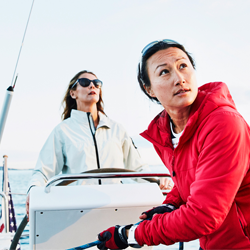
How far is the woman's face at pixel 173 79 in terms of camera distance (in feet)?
4.29

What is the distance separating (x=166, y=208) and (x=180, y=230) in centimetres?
35

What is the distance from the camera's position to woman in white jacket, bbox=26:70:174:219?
7.63 ft

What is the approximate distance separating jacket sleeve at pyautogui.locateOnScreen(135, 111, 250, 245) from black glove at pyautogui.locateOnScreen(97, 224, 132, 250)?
18 cm

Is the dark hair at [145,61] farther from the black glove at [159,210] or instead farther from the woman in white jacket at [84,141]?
the woman in white jacket at [84,141]

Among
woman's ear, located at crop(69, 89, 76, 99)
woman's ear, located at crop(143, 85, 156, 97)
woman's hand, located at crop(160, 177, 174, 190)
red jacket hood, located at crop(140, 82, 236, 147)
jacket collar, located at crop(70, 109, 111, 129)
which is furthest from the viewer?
woman's ear, located at crop(69, 89, 76, 99)

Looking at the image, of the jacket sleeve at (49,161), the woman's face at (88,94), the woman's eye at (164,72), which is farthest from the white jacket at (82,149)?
the woman's eye at (164,72)

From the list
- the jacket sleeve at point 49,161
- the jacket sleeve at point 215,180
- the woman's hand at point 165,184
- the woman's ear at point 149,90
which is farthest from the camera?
the jacket sleeve at point 49,161

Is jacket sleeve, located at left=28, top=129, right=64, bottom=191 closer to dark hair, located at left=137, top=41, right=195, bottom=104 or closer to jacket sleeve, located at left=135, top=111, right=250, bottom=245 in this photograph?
dark hair, located at left=137, top=41, right=195, bottom=104

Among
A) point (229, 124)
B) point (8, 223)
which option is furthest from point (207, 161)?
point (8, 223)

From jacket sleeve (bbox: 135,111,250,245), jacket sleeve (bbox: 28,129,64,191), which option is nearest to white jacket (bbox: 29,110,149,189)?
jacket sleeve (bbox: 28,129,64,191)

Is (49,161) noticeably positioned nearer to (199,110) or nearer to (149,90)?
(149,90)

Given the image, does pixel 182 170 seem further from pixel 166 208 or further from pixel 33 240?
pixel 33 240

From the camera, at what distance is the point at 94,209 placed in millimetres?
1500

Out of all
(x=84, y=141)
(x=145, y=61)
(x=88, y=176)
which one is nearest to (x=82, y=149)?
(x=84, y=141)
